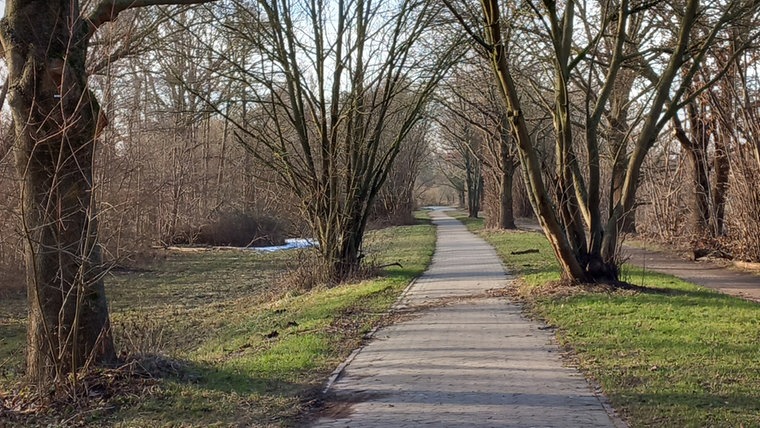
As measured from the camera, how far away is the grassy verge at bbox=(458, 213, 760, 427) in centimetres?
570

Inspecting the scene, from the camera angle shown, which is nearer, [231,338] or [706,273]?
[231,338]

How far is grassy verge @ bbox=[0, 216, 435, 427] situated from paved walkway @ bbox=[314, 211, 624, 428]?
45 cm

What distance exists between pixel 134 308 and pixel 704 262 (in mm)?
15811

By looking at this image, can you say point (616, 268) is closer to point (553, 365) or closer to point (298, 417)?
point (553, 365)

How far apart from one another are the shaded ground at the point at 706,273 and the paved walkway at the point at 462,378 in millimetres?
4707

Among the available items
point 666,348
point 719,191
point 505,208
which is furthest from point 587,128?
point 505,208

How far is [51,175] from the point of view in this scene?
6602 mm

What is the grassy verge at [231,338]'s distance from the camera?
6.08 meters

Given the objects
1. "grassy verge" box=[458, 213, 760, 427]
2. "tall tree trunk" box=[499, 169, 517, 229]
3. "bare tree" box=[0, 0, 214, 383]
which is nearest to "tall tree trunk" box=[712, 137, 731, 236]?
"grassy verge" box=[458, 213, 760, 427]

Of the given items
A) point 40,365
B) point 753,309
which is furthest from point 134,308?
point 753,309

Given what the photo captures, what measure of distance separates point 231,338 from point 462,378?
4.84 meters

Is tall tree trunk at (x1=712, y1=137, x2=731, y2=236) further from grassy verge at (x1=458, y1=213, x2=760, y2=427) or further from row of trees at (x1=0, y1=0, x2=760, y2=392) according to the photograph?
grassy verge at (x1=458, y1=213, x2=760, y2=427)

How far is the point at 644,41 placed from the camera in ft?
55.4

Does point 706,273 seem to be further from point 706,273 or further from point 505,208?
point 505,208
